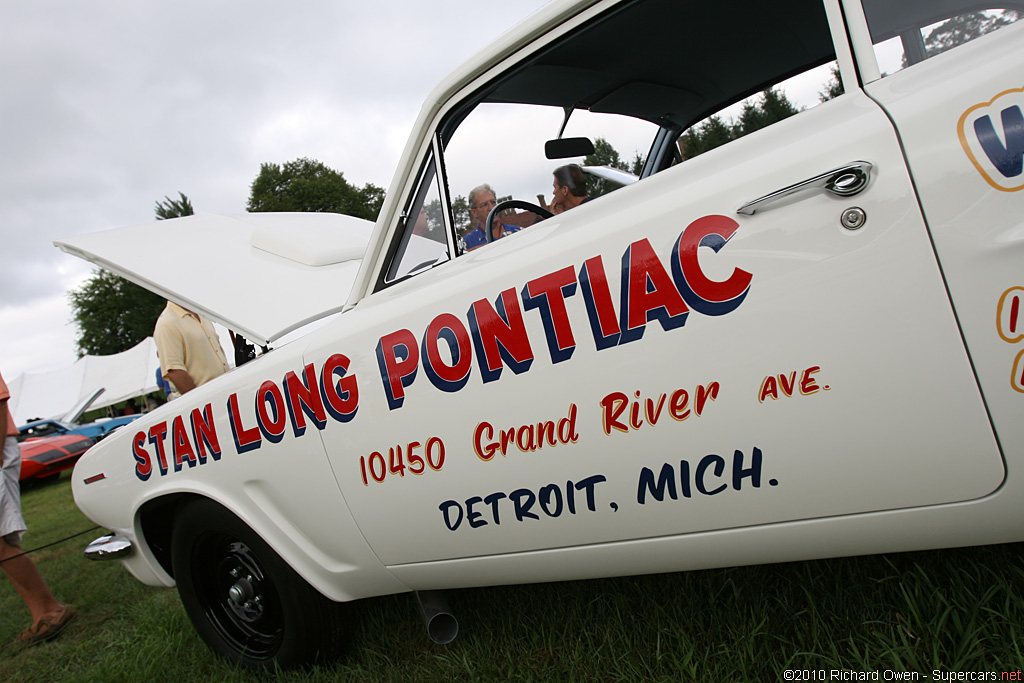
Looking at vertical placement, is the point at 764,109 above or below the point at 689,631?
above

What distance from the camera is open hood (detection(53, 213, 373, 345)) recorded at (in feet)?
7.22

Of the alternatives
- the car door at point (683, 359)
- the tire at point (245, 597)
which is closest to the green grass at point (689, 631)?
the tire at point (245, 597)

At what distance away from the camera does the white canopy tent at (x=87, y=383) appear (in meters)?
21.4

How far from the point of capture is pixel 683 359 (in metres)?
1.27

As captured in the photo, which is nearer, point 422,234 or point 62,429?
point 422,234

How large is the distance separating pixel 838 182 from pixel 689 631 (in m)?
1.31

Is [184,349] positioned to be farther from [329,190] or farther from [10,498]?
[329,190]

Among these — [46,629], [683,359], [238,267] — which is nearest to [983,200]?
[683,359]

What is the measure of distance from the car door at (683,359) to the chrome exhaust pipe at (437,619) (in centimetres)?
25

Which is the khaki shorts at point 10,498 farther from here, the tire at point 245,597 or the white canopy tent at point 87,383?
the white canopy tent at point 87,383

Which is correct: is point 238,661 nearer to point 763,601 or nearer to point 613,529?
point 613,529

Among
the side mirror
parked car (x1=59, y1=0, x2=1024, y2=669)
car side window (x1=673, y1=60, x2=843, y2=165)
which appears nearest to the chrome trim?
parked car (x1=59, y1=0, x2=1024, y2=669)

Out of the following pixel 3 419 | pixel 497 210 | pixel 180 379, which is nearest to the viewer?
pixel 497 210

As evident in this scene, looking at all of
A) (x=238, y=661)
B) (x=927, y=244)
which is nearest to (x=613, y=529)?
(x=927, y=244)
